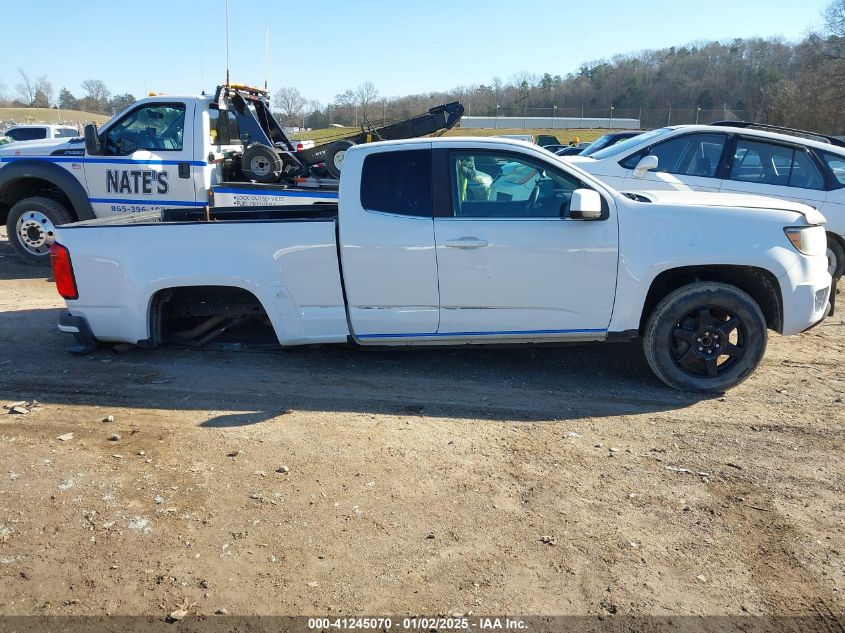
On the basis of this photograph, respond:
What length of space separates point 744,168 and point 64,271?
24.5 ft

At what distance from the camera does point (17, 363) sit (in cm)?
559

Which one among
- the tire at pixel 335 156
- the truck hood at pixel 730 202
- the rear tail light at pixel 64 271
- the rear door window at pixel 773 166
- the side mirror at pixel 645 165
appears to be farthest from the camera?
the tire at pixel 335 156

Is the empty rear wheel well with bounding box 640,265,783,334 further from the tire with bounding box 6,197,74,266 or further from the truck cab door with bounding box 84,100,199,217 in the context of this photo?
the tire with bounding box 6,197,74,266

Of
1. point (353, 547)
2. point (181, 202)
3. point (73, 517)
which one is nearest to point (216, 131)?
point (181, 202)

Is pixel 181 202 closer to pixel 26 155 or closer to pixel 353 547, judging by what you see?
pixel 26 155

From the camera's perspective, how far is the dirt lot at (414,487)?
114 inches

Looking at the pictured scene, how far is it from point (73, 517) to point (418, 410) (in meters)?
2.21

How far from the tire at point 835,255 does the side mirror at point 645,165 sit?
7.77ft

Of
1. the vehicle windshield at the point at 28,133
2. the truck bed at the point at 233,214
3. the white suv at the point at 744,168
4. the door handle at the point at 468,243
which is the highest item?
the vehicle windshield at the point at 28,133

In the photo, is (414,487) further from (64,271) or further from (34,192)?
(34,192)

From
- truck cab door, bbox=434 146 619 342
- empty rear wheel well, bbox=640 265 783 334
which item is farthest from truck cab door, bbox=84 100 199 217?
empty rear wheel well, bbox=640 265 783 334

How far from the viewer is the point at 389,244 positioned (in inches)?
192

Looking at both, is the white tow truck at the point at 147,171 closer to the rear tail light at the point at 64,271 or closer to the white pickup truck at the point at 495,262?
the rear tail light at the point at 64,271

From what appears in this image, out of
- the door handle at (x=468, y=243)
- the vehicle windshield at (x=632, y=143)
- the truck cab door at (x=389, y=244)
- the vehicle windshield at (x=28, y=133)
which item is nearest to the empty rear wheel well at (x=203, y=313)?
the truck cab door at (x=389, y=244)
